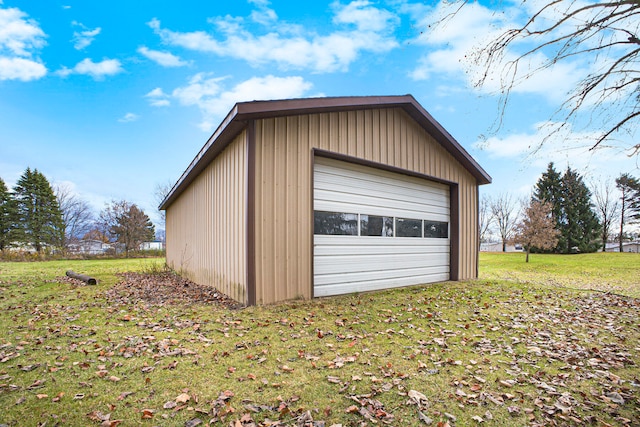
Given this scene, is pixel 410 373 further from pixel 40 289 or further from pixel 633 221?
pixel 633 221

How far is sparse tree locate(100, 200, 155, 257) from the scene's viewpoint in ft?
79.9

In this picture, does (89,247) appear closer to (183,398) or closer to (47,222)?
(47,222)

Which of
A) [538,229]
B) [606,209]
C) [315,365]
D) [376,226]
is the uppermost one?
[606,209]

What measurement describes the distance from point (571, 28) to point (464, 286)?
20.3ft

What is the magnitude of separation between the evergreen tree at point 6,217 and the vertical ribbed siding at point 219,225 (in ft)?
75.8

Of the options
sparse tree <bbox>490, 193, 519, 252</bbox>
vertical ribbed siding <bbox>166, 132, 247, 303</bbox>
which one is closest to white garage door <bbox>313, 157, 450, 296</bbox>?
vertical ribbed siding <bbox>166, 132, 247, 303</bbox>

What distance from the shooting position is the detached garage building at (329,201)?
5.39 metres

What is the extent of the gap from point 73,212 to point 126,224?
8.61m

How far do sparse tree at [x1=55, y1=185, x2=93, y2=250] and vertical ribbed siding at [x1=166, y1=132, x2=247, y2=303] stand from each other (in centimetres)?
2470

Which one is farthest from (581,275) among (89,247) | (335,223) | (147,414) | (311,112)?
(89,247)

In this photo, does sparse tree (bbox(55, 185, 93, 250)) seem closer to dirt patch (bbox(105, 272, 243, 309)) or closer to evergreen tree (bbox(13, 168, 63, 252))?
evergreen tree (bbox(13, 168, 63, 252))

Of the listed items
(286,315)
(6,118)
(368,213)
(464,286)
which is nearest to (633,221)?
(464,286)

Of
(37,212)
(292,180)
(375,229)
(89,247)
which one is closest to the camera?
(292,180)

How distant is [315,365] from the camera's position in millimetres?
3133
